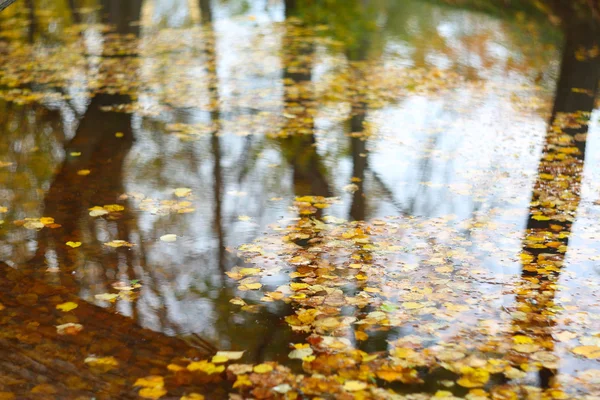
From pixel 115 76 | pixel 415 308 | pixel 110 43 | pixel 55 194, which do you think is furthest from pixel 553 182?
pixel 110 43

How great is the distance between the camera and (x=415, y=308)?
4.64m

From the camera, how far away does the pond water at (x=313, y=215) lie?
13.4 feet

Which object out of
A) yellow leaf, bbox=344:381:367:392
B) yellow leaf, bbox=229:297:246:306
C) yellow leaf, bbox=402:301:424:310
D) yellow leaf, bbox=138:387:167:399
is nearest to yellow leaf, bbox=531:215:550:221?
yellow leaf, bbox=402:301:424:310

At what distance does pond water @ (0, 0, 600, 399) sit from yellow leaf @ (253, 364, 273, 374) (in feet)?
0.08

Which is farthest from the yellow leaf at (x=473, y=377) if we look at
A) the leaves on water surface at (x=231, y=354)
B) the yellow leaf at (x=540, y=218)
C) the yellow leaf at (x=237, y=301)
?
the yellow leaf at (x=540, y=218)

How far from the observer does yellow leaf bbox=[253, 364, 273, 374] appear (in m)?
4.01

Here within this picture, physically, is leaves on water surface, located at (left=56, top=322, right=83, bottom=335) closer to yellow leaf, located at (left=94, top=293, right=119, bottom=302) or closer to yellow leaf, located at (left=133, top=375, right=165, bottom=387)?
yellow leaf, located at (left=94, top=293, right=119, bottom=302)

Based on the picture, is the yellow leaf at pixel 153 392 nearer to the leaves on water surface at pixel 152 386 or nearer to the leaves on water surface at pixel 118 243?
the leaves on water surface at pixel 152 386

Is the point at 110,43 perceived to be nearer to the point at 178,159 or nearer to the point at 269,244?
the point at 178,159

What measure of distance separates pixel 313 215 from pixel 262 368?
7.57 feet

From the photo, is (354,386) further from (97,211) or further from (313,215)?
(97,211)

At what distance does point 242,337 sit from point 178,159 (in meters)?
3.58

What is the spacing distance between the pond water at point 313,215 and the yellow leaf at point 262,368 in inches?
0.9

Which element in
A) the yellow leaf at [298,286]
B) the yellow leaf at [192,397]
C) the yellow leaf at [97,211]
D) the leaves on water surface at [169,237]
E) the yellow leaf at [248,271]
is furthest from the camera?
the yellow leaf at [97,211]
